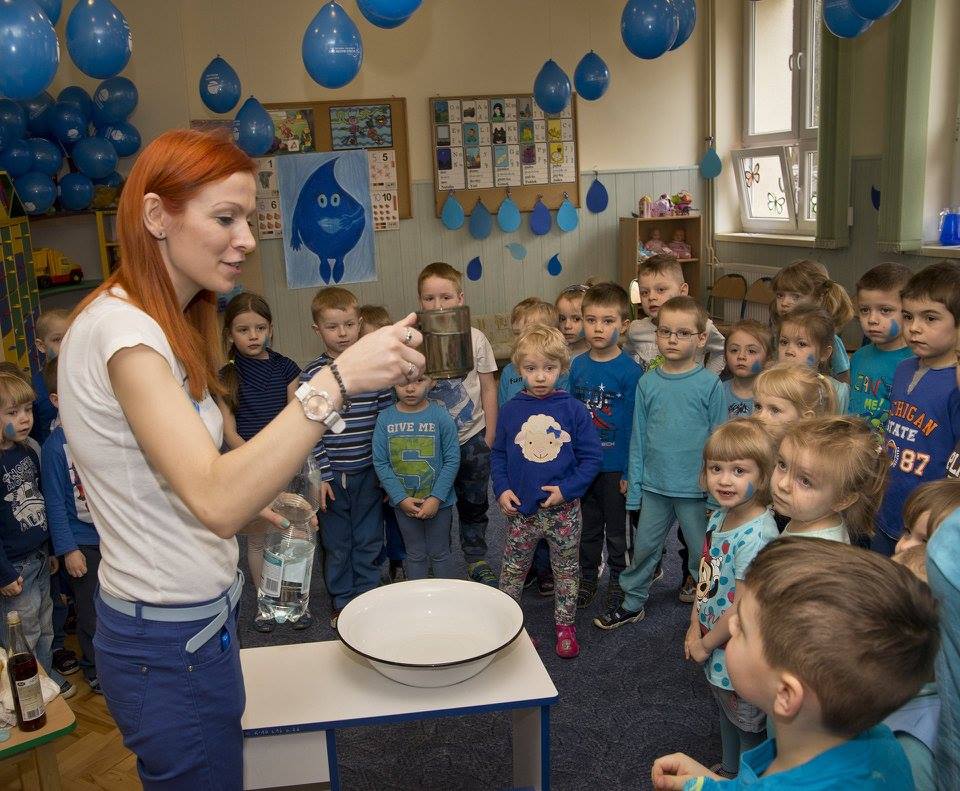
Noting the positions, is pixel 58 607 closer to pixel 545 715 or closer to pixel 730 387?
pixel 545 715

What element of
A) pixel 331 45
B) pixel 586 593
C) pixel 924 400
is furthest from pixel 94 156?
pixel 924 400

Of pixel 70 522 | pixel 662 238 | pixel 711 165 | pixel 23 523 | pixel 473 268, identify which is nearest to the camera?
pixel 23 523

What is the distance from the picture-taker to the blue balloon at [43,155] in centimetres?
496

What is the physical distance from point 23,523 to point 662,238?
5.63 meters

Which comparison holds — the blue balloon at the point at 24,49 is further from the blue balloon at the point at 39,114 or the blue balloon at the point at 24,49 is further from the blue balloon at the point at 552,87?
the blue balloon at the point at 552,87

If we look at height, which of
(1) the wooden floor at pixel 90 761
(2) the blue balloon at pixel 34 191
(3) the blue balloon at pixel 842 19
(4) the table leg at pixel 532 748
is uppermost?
(3) the blue balloon at pixel 842 19

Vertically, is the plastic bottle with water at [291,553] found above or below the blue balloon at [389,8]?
below

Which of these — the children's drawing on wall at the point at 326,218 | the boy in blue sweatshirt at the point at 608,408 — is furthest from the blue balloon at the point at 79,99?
the boy in blue sweatshirt at the point at 608,408

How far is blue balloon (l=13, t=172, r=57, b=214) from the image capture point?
4.89m

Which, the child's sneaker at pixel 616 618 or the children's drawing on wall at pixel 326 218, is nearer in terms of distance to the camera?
the child's sneaker at pixel 616 618

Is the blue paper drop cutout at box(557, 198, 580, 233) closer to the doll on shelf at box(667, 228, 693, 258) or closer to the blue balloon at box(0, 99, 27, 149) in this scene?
the doll on shelf at box(667, 228, 693, 258)

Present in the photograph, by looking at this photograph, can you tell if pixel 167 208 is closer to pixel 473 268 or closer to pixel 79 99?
pixel 79 99

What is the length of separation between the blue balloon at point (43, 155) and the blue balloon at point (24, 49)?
1.95 metres

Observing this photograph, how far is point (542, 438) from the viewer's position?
9.89 ft
